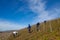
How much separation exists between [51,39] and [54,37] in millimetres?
1999

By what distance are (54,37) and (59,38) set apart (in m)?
1.65

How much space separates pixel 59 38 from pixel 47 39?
12.4ft

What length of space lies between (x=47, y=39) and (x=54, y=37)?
2.50 metres

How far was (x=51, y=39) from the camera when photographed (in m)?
40.1

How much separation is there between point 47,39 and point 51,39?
1.41 m

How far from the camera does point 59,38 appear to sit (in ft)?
134

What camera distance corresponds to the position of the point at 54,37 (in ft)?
137

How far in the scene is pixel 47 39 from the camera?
134ft
